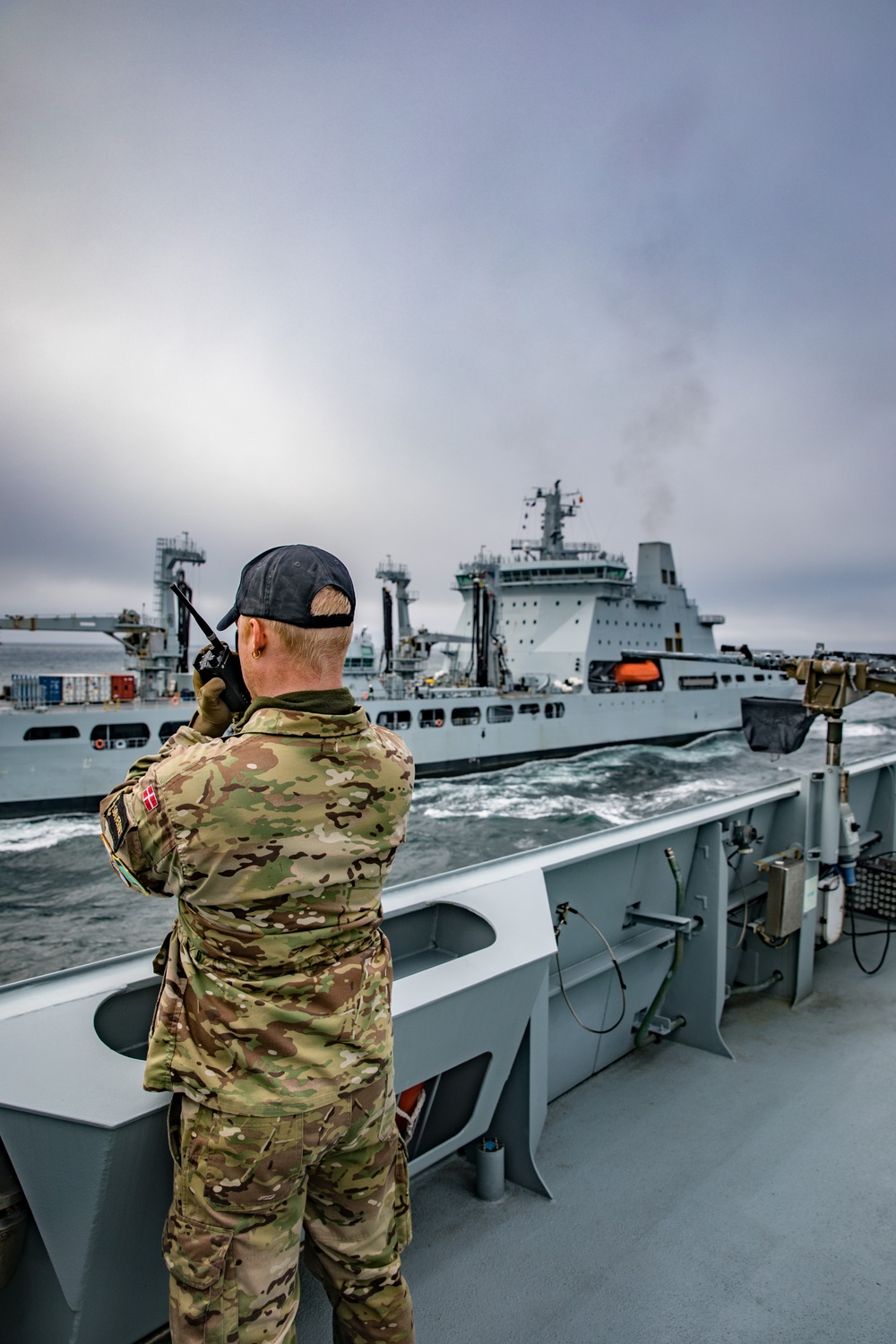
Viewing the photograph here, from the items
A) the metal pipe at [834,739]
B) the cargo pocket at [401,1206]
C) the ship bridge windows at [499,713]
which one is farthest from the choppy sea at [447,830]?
the cargo pocket at [401,1206]

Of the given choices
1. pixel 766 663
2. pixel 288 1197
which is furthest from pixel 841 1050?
pixel 288 1197

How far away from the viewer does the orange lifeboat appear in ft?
73.9

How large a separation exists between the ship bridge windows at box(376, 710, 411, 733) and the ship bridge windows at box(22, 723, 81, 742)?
21.6ft

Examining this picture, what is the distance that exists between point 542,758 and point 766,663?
16.0 meters

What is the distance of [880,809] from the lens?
442cm

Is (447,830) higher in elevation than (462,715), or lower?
lower

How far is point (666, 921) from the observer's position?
2.62m

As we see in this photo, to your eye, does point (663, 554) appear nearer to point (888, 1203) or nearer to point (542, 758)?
point (542, 758)

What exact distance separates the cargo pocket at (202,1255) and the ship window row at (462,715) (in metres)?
15.6

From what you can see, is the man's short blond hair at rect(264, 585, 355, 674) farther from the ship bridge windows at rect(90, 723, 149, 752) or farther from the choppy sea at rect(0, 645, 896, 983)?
the ship bridge windows at rect(90, 723, 149, 752)

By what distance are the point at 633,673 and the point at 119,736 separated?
15.0 metres

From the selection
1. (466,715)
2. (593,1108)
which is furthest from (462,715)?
(593,1108)

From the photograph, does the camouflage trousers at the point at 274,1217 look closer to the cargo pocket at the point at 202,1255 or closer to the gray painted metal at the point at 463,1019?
the cargo pocket at the point at 202,1255

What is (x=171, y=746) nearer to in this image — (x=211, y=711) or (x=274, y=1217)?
(x=211, y=711)
